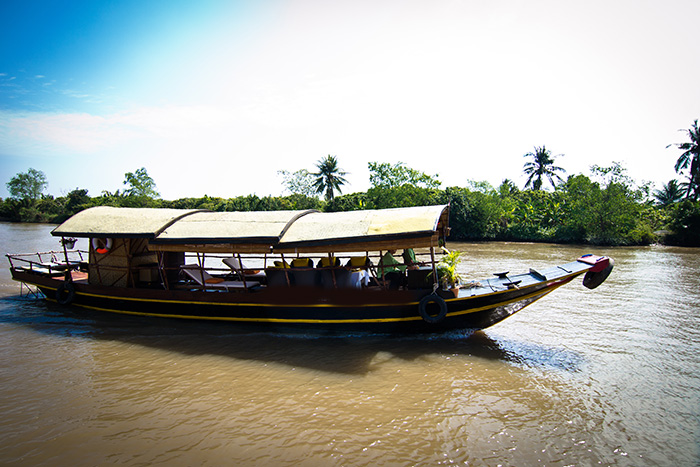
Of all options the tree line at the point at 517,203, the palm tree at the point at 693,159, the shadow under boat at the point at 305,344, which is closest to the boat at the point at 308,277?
the shadow under boat at the point at 305,344

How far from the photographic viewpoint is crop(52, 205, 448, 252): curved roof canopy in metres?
6.12

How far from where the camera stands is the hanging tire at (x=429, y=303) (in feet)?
20.5

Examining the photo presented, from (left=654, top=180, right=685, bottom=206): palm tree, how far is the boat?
45514 millimetres

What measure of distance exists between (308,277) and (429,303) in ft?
7.48

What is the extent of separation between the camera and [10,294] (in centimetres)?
1105

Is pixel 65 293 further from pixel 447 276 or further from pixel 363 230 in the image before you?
pixel 447 276

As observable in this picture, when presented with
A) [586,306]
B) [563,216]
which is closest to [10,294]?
[586,306]

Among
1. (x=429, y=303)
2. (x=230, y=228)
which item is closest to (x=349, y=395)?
(x=429, y=303)

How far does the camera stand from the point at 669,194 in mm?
41812

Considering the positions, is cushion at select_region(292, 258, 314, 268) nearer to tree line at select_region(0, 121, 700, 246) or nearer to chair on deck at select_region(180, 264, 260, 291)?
chair on deck at select_region(180, 264, 260, 291)

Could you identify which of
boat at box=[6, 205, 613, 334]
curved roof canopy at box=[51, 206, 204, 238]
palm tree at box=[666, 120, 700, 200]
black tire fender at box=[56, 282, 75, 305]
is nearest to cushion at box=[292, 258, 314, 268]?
boat at box=[6, 205, 613, 334]

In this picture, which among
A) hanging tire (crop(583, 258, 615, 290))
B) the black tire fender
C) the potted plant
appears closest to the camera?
hanging tire (crop(583, 258, 615, 290))

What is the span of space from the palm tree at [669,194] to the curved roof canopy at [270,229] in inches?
1845

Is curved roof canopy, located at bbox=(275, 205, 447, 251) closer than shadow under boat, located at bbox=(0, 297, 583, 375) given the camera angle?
Yes
